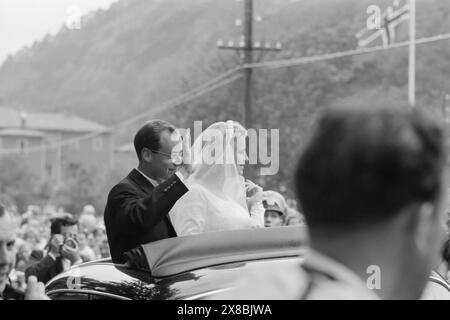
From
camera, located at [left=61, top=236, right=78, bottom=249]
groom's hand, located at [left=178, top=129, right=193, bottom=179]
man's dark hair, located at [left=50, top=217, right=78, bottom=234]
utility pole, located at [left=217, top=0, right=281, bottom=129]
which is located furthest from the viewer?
utility pole, located at [left=217, top=0, right=281, bottom=129]

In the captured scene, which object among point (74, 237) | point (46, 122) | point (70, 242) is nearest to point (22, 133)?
point (46, 122)

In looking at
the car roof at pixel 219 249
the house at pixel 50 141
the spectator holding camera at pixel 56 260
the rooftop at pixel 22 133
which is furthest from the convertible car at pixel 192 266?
the rooftop at pixel 22 133

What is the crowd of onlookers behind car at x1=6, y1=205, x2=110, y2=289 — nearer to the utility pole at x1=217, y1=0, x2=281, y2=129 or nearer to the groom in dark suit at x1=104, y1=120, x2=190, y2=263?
the groom in dark suit at x1=104, y1=120, x2=190, y2=263

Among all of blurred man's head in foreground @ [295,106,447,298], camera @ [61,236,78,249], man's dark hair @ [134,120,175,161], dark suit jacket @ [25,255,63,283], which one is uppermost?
man's dark hair @ [134,120,175,161]

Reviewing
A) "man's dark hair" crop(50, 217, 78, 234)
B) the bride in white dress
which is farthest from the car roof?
"man's dark hair" crop(50, 217, 78, 234)

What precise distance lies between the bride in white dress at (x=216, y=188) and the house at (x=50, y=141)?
63.1 m

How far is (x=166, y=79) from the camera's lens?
53.8m

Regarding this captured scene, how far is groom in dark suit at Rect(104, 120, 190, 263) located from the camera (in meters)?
3.82

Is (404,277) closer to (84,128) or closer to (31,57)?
(31,57)

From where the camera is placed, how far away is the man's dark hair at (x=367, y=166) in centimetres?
132

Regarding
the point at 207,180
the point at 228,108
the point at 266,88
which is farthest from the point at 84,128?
the point at 207,180

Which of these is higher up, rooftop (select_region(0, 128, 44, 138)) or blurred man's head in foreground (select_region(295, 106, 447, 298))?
rooftop (select_region(0, 128, 44, 138))

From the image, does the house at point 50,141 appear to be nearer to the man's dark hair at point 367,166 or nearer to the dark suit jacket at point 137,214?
the dark suit jacket at point 137,214
